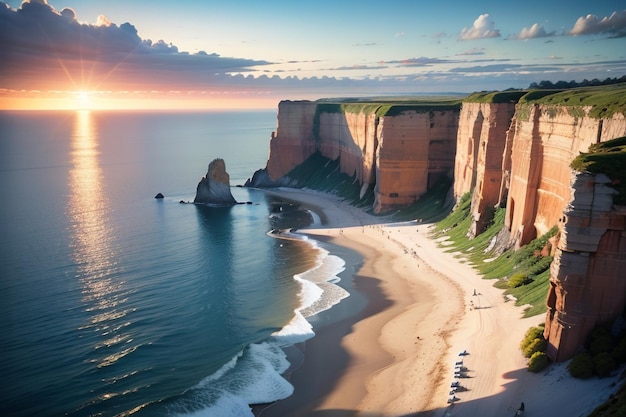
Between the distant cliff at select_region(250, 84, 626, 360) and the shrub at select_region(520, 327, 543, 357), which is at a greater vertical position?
the distant cliff at select_region(250, 84, 626, 360)

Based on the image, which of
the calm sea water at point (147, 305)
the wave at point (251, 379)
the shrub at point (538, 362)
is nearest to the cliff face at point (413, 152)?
the calm sea water at point (147, 305)

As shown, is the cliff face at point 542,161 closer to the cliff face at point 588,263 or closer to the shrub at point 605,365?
the cliff face at point 588,263

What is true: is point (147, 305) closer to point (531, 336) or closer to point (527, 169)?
point (531, 336)

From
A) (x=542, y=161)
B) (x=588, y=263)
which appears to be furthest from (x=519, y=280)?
(x=588, y=263)

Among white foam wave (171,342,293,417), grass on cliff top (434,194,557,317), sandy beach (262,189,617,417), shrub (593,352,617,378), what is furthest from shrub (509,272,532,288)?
white foam wave (171,342,293,417)

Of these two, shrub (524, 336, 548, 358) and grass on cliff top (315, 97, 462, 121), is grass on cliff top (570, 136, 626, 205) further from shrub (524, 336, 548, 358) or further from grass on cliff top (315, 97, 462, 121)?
grass on cliff top (315, 97, 462, 121)

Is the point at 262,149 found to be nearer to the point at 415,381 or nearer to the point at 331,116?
the point at 331,116

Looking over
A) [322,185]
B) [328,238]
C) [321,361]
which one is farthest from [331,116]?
[321,361]
